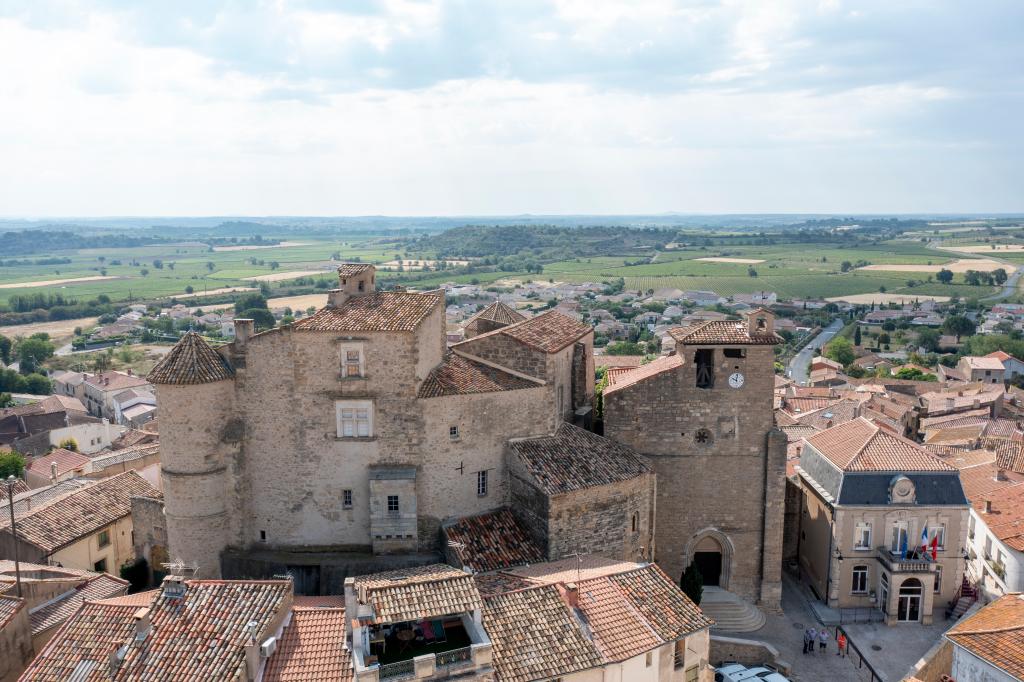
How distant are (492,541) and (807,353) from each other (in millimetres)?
122953

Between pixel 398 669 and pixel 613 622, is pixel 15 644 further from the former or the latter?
pixel 613 622

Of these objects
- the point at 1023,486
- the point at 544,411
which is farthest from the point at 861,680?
the point at 1023,486

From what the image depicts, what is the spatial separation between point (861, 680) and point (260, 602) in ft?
78.8

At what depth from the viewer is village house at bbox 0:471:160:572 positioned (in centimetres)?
3884

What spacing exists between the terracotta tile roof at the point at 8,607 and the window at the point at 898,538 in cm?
3648

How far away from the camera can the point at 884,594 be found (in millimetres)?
39188

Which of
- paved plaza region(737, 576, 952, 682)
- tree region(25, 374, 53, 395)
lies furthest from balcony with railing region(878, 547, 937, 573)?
tree region(25, 374, 53, 395)

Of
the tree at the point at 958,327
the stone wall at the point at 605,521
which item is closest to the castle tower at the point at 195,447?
the stone wall at the point at 605,521

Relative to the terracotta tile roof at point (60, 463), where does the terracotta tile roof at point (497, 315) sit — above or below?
above

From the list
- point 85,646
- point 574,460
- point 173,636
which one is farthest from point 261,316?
point 173,636

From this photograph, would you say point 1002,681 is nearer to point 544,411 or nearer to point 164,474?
point 544,411

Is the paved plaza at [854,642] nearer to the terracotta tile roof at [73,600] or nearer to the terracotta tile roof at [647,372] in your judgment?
the terracotta tile roof at [647,372]

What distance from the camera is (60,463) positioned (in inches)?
2445

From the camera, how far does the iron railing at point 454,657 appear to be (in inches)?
937
